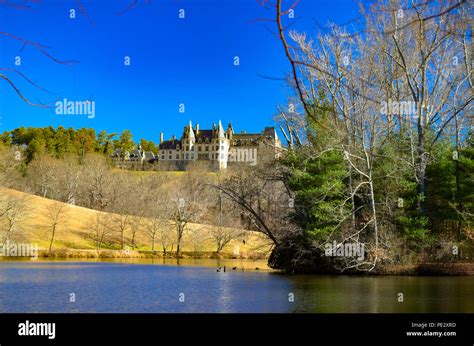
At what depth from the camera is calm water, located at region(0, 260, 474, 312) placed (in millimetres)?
17922


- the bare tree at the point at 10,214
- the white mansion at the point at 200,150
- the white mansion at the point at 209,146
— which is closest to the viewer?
the bare tree at the point at 10,214

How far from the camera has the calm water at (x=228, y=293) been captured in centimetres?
1792

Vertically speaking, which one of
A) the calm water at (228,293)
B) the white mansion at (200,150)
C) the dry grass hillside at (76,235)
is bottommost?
the calm water at (228,293)

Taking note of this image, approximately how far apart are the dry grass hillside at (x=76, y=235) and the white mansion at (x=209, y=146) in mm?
57876

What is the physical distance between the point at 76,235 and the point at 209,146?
233ft

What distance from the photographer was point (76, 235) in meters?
61.9

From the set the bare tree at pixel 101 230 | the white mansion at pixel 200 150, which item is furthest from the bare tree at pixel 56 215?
the white mansion at pixel 200 150

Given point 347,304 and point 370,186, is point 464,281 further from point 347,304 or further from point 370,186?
point 347,304

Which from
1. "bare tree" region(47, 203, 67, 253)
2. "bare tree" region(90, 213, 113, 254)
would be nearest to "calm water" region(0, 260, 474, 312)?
"bare tree" region(90, 213, 113, 254)

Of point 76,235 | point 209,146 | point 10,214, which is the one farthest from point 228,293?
point 209,146

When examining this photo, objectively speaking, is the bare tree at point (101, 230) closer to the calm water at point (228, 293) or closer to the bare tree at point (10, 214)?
the bare tree at point (10, 214)

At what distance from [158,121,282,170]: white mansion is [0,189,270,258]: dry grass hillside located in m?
57.9
